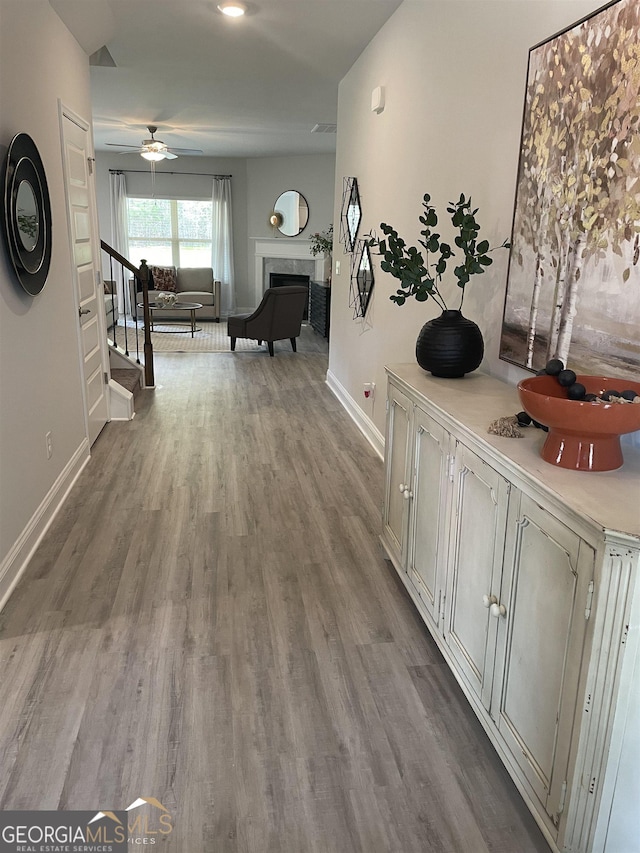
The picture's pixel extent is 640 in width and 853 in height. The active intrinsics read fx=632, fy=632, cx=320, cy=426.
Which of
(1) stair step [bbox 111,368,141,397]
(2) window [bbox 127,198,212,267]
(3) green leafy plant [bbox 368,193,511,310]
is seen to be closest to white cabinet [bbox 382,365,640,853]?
(3) green leafy plant [bbox 368,193,511,310]

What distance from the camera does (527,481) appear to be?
147 centimetres

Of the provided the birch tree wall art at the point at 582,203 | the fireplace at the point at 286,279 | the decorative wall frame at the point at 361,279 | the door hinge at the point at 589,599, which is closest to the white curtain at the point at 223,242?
the fireplace at the point at 286,279

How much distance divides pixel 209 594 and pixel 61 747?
0.87 metres

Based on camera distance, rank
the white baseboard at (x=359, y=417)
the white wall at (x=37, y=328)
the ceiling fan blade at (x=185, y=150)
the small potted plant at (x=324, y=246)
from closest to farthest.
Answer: the white wall at (x=37, y=328) < the white baseboard at (x=359, y=417) < the small potted plant at (x=324, y=246) < the ceiling fan blade at (x=185, y=150)

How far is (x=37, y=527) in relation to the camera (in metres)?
2.96

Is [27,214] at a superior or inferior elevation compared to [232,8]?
inferior

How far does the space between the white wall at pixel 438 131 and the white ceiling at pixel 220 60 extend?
325 millimetres

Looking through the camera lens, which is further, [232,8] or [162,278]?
[162,278]

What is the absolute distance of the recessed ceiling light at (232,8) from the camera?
3646 mm

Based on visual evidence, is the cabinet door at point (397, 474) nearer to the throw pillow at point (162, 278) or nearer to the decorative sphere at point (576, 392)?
the decorative sphere at point (576, 392)

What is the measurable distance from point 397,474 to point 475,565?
2.81 feet

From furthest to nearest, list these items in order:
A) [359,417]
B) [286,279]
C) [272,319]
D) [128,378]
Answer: [286,279]
[272,319]
[128,378]
[359,417]

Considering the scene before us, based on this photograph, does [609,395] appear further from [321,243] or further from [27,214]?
[321,243]

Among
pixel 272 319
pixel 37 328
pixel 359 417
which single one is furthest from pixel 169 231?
pixel 37 328
